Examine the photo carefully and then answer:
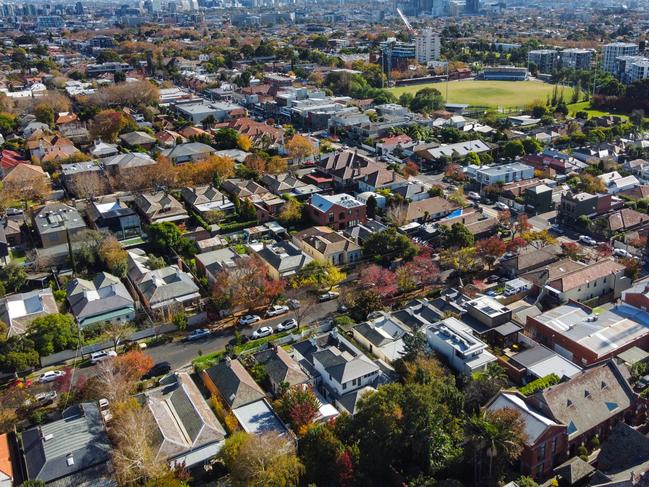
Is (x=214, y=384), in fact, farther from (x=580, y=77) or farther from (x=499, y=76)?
(x=499, y=76)

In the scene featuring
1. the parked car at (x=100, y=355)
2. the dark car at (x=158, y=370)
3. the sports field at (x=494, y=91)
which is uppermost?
the sports field at (x=494, y=91)

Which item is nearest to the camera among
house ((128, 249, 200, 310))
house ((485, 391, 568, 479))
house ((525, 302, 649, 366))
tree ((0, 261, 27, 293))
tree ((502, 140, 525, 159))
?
house ((485, 391, 568, 479))

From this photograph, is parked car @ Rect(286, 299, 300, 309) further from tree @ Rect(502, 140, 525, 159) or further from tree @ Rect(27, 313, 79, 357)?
tree @ Rect(502, 140, 525, 159)

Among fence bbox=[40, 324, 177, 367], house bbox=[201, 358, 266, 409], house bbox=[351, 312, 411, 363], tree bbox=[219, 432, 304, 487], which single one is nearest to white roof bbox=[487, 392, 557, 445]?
house bbox=[351, 312, 411, 363]

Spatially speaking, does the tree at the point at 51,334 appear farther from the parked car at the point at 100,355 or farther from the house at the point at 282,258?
the house at the point at 282,258

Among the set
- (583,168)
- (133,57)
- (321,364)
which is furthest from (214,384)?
(133,57)

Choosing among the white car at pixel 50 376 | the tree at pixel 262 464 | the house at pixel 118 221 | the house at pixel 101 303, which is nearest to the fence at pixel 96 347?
the white car at pixel 50 376
